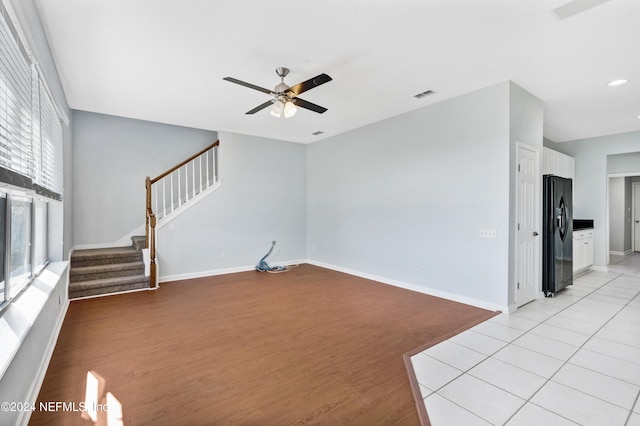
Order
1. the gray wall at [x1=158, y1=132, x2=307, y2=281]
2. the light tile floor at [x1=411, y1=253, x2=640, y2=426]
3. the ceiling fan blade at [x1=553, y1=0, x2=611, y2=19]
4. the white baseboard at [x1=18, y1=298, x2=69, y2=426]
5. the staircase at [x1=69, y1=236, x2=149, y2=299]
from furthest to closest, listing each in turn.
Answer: the gray wall at [x1=158, y1=132, x2=307, y2=281] → the staircase at [x1=69, y1=236, x2=149, y2=299] → the ceiling fan blade at [x1=553, y1=0, x2=611, y2=19] → the light tile floor at [x1=411, y1=253, x2=640, y2=426] → the white baseboard at [x1=18, y1=298, x2=69, y2=426]

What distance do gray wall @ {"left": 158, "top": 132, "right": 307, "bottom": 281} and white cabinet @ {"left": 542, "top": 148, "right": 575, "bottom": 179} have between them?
16.3 ft

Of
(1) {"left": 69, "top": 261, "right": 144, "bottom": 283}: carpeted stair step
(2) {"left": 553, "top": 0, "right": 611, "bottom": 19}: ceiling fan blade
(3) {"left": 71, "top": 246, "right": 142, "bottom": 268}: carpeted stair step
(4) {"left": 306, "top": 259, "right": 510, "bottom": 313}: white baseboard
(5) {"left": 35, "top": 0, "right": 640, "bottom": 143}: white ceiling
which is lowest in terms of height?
(4) {"left": 306, "top": 259, "right": 510, "bottom": 313}: white baseboard

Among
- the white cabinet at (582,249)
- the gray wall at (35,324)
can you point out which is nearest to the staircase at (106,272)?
the gray wall at (35,324)

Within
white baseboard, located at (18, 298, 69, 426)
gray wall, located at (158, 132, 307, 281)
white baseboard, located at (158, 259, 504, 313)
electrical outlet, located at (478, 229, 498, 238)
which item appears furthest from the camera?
gray wall, located at (158, 132, 307, 281)

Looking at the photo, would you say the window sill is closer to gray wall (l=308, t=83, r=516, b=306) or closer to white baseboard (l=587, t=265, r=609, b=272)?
gray wall (l=308, t=83, r=516, b=306)

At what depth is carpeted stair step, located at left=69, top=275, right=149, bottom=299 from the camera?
447cm

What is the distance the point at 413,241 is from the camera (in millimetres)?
5012

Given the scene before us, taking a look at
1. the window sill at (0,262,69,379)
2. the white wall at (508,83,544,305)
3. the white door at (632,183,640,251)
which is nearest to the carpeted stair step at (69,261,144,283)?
the window sill at (0,262,69,379)

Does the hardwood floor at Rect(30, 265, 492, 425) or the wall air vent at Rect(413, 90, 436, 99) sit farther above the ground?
the wall air vent at Rect(413, 90, 436, 99)

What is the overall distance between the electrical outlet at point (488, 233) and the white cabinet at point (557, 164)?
2033 millimetres

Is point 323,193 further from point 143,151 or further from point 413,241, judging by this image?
point 143,151

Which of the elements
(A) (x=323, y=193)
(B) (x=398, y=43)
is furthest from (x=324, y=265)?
(B) (x=398, y=43)

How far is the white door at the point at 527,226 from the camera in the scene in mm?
4051

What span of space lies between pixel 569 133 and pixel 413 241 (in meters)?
4.44
